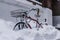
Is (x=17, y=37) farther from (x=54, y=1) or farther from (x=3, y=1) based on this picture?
(x=54, y=1)

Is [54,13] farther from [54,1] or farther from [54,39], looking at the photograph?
[54,39]

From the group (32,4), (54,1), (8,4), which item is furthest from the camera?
(54,1)

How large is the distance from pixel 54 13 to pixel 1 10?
5147 millimetres

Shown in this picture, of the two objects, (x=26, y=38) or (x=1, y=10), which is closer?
(x=26, y=38)

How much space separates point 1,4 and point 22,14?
0.63m

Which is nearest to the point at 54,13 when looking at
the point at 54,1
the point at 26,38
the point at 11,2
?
the point at 54,1

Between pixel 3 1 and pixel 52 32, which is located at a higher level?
pixel 3 1

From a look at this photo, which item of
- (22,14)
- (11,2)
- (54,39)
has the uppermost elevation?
(11,2)

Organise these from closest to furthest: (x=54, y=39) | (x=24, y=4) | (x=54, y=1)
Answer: (x=54, y=39) → (x=24, y=4) → (x=54, y=1)

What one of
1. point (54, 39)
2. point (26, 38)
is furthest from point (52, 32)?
point (26, 38)

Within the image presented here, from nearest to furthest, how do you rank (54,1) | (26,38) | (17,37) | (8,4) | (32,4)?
(17,37), (26,38), (8,4), (32,4), (54,1)

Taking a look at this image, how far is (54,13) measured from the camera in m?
9.45

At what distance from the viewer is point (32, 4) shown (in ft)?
20.8

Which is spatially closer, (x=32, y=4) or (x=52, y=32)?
(x=52, y=32)
